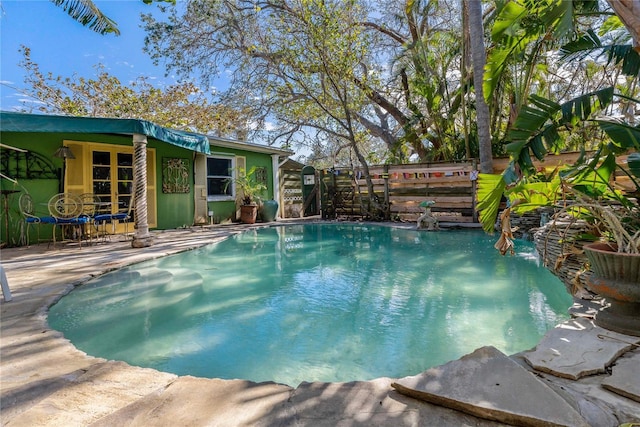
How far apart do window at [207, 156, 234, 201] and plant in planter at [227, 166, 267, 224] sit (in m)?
0.27

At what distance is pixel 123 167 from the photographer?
8586 millimetres

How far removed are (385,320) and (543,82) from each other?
1014cm

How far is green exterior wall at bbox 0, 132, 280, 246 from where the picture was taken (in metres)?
6.95

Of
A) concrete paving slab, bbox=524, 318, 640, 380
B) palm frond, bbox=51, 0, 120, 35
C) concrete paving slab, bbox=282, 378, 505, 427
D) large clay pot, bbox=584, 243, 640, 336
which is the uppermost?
palm frond, bbox=51, 0, 120, 35

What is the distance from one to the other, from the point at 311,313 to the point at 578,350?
2.11 m

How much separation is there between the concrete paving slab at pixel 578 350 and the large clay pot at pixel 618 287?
9cm

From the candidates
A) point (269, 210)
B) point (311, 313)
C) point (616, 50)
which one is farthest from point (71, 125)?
point (616, 50)

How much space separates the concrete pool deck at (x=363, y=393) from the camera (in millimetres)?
1399

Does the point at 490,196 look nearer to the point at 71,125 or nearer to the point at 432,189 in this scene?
the point at 71,125

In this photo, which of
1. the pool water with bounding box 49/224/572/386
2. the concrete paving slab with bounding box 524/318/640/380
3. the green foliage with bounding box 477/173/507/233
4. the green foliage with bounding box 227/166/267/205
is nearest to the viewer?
the concrete paving slab with bounding box 524/318/640/380

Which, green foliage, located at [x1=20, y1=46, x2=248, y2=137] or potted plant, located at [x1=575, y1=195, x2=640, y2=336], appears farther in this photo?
green foliage, located at [x1=20, y1=46, x2=248, y2=137]

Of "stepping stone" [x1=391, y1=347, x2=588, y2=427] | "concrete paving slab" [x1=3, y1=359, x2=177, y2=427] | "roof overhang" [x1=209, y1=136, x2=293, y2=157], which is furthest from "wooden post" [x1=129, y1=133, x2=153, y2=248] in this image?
"stepping stone" [x1=391, y1=347, x2=588, y2=427]

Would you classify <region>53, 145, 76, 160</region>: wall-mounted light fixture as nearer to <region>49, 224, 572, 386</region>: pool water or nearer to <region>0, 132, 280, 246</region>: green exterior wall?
<region>0, 132, 280, 246</region>: green exterior wall

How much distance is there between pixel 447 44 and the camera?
35.8ft
